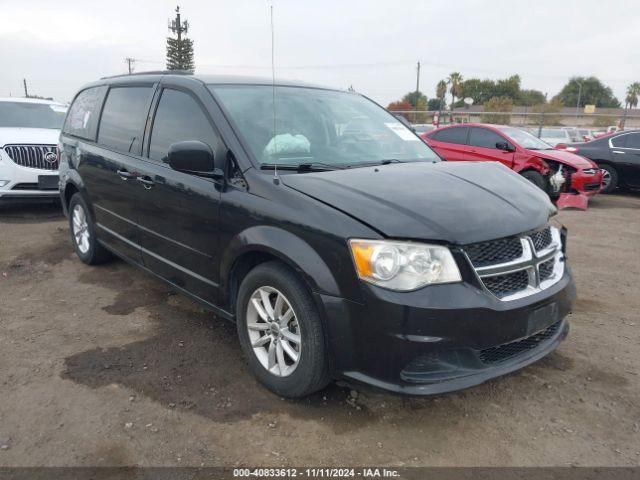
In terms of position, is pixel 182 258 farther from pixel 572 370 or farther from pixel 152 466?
pixel 572 370

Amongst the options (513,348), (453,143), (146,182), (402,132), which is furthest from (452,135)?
(513,348)

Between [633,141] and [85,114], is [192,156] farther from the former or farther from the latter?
[633,141]

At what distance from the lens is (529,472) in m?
2.33

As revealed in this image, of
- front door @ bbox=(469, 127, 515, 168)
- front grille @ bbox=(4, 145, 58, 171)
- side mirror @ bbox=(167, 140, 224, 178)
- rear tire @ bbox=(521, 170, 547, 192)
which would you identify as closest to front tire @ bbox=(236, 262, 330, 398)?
side mirror @ bbox=(167, 140, 224, 178)

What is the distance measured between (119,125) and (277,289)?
2.47 meters

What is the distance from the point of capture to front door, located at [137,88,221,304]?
3211 mm

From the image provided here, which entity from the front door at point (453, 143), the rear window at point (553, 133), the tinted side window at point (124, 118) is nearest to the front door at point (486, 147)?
the front door at point (453, 143)

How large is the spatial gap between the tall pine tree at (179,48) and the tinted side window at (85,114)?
29.1 meters

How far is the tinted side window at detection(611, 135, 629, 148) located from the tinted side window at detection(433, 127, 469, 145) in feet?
11.1

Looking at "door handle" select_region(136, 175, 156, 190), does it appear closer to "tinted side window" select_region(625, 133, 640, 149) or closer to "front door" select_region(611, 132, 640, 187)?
"front door" select_region(611, 132, 640, 187)

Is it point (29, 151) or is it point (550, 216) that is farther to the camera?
point (29, 151)

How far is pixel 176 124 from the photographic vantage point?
11.7ft

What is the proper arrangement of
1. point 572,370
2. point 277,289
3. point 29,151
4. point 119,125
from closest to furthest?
point 277,289 → point 572,370 → point 119,125 → point 29,151

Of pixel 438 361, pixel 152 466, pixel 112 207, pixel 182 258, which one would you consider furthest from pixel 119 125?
pixel 438 361
